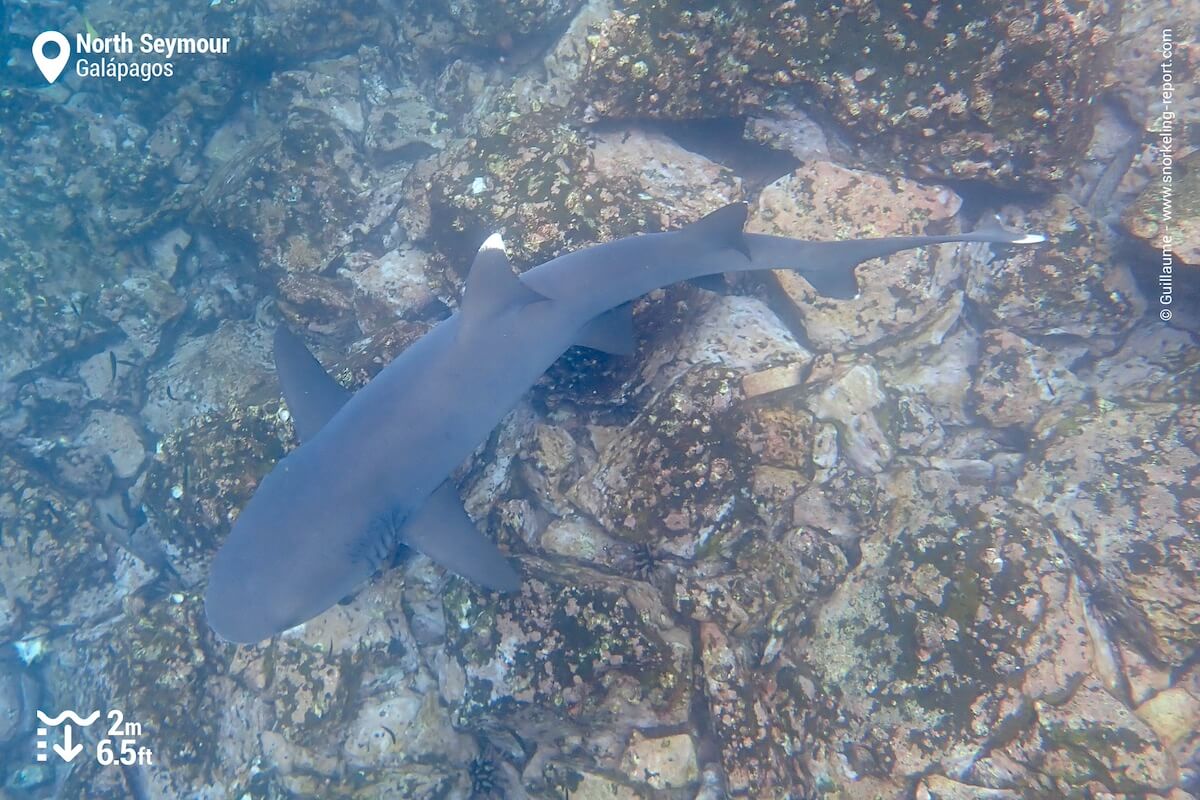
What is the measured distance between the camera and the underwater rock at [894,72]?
4832 millimetres

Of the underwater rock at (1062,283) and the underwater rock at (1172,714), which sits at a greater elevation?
the underwater rock at (1062,283)

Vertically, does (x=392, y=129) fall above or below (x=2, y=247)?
above


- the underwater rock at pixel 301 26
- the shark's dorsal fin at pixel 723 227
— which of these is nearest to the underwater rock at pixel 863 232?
the shark's dorsal fin at pixel 723 227

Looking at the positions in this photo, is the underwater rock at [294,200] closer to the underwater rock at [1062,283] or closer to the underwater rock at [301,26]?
the underwater rock at [301,26]

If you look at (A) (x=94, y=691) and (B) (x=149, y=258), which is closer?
(A) (x=94, y=691)

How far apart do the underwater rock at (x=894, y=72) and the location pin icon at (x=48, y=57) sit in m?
10.5

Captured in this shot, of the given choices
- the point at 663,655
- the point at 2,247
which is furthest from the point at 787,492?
the point at 2,247

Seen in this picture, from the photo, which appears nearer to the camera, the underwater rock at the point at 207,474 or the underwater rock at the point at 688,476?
the underwater rock at the point at 688,476

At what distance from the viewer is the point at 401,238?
725 cm

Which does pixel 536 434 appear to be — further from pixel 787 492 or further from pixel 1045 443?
pixel 1045 443

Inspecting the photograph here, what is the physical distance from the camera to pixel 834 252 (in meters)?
5.09

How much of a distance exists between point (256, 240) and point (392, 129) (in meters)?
2.50

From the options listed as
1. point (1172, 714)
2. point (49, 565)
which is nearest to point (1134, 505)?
point (1172, 714)

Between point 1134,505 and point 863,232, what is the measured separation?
121 inches
